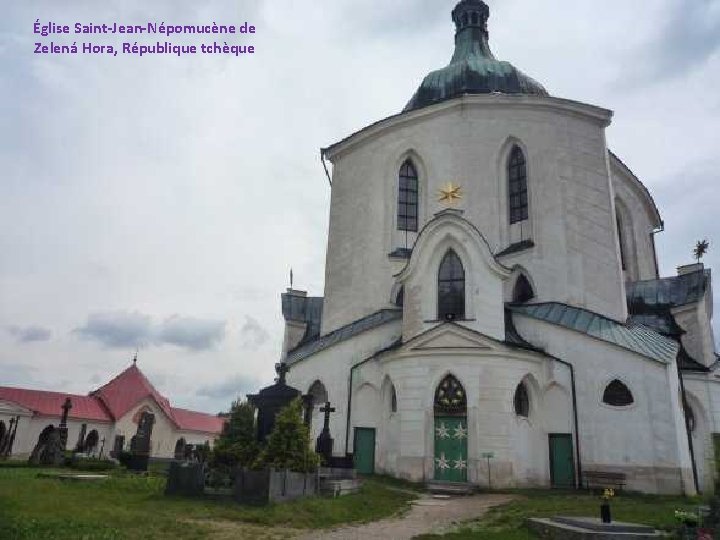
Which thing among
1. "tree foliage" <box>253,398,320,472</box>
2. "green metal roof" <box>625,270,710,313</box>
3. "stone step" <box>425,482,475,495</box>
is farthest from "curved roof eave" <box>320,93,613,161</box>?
"tree foliage" <box>253,398,320,472</box>

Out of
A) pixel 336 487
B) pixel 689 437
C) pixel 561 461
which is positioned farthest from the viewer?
pixel 689 437

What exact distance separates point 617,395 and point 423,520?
1181 cm

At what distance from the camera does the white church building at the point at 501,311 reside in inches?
790

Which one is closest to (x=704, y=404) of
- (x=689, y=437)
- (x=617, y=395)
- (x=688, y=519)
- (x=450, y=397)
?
(x=689, y=437)

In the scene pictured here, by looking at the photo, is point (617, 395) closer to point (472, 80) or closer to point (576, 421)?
point (576, 421)

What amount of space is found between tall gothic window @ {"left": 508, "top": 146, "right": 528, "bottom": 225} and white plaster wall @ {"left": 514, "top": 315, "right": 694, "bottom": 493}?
7.64 m

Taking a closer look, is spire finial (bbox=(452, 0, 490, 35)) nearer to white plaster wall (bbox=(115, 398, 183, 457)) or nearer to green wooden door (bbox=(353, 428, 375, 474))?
green wooden door (bbox=(353, 428, 375, 474))

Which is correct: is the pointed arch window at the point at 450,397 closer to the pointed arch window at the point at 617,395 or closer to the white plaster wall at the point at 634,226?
the pointed arch window at the point at 617,395

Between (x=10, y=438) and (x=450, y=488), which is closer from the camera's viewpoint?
(x=450, y=488)

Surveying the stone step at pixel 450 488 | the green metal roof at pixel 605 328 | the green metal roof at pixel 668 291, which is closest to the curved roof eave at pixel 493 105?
the green metal roof at pixel 668 291

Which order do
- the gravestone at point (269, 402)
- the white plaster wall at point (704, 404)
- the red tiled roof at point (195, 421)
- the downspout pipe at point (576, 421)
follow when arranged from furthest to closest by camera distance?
1. the red tiled roof at point (195, 421)
2. the white plaster wall at point (704, 404)
3. the downspout pipe at point (576, 421)
4. the gravestone at point (269, 402)

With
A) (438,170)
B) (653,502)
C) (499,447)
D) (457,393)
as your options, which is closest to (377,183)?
(438,170)

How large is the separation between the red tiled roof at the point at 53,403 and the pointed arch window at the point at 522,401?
108 feet

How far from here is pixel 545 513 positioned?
12773mm
